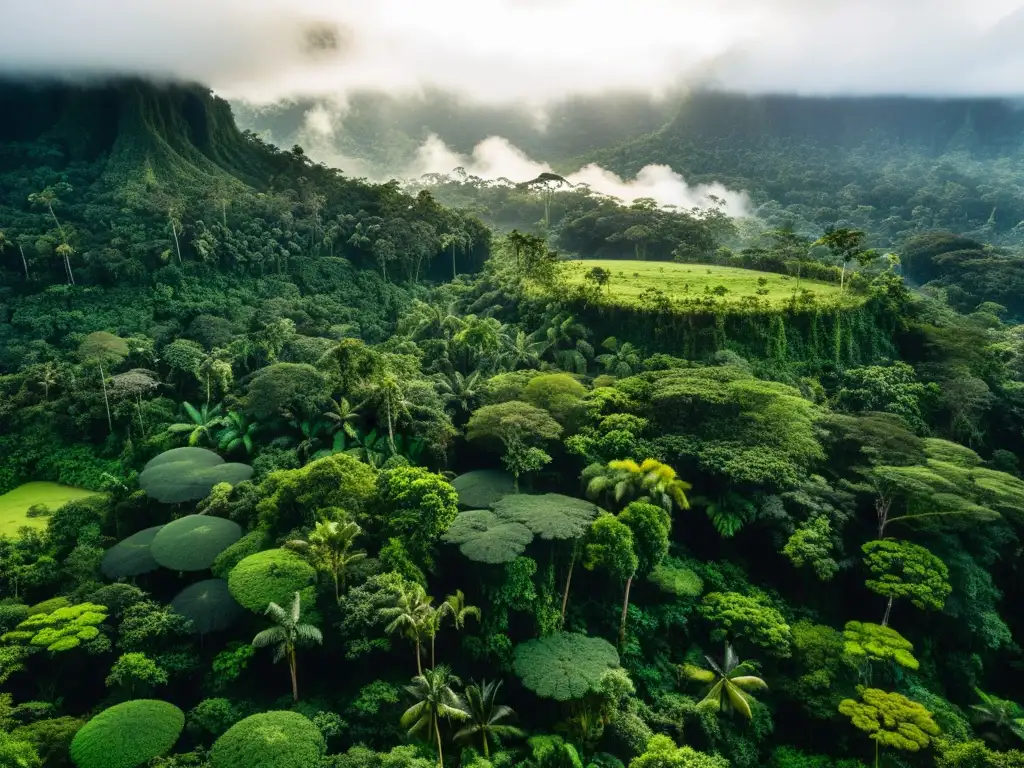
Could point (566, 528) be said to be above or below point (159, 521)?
above

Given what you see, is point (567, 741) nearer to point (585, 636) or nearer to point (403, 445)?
point (585, 636)

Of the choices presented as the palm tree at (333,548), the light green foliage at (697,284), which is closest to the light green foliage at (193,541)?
the palm tree at (333,548)

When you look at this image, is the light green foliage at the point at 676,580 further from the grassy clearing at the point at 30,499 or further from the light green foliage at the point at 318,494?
the grassy clearing at the point at 30,499

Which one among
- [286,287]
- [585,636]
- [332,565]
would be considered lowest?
[585,636]

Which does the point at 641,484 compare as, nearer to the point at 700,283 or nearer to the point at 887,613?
the point at 887,613

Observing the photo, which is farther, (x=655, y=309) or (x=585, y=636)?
(x=655, y=309)

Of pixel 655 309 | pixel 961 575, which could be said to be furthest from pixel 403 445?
pixel 961 575
